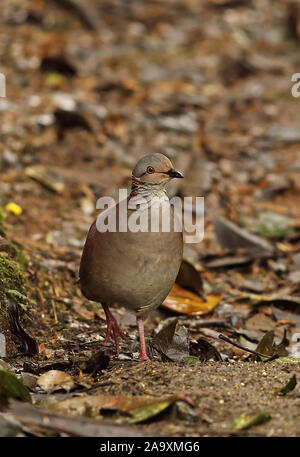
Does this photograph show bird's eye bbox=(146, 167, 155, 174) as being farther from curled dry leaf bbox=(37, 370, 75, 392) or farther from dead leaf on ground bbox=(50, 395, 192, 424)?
dead leaf on ground bbox=(50, 395, 192, 424)

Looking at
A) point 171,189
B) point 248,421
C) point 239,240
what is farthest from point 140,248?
point 171,189

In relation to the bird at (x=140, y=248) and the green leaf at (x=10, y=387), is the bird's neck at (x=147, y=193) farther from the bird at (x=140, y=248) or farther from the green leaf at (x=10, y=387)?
the green leaf at (x=10, y=387)

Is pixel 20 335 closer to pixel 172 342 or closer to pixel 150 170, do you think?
pixel 172 342

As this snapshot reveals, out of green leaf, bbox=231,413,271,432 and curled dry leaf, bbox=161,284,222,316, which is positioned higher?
curled dry leaf, bbox=161,284,222,316

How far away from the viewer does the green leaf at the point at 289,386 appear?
11.0 feet

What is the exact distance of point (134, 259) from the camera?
405 cm

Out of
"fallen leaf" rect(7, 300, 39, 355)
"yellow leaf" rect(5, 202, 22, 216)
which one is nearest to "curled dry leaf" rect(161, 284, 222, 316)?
"fallen leaf" rect(7, 300, 39, 355)

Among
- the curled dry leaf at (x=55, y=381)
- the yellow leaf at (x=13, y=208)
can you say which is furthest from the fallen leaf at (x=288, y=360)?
the yellow leaf at (x=13, y=208)

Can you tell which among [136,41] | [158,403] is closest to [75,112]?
[136,41]

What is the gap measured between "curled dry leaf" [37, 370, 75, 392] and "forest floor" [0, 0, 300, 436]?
12 millimetres

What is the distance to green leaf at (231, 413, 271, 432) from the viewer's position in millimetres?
3027

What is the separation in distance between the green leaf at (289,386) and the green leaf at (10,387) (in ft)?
3.87

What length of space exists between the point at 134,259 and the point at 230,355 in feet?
3.79

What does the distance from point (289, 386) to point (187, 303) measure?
220cm
